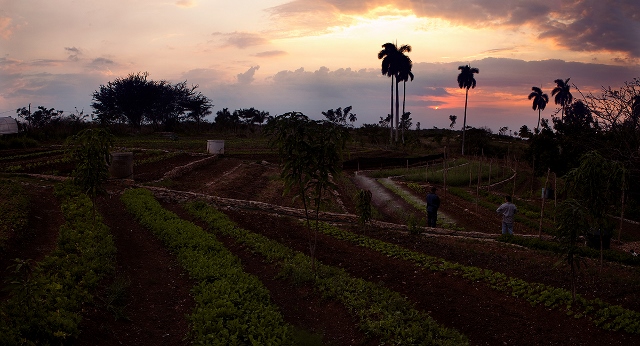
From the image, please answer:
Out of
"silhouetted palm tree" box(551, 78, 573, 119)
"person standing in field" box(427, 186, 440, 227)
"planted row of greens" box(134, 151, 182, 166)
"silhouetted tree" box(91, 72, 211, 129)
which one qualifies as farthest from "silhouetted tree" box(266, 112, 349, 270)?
"silhouetted palm tree" box(551, 78, 573, 119)

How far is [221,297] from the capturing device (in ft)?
28.6

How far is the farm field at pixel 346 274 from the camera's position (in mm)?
8148

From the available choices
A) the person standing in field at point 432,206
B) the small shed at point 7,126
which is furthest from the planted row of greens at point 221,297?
the small shed at point 7,126

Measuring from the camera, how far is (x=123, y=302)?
8953mm

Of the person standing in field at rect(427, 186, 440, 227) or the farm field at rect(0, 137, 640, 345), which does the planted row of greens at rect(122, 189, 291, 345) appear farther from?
the person standing in field at rect(427, 186, 440, 227)

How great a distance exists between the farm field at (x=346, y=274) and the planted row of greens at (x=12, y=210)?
0.23m

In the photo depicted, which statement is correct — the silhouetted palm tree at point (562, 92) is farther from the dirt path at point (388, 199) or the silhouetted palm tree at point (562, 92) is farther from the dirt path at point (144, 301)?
the dirt path at point (144, 301)

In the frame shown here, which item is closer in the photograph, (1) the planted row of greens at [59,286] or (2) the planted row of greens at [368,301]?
(1) the planted row of greens at [59,286]

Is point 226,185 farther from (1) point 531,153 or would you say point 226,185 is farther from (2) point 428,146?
(2) point 428,146

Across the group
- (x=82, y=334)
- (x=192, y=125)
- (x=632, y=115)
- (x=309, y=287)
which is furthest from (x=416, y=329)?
(x=192, y=125)

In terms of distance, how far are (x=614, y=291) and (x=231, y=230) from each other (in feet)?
34.0

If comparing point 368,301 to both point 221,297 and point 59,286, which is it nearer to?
point 221,297

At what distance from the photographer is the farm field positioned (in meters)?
8.15

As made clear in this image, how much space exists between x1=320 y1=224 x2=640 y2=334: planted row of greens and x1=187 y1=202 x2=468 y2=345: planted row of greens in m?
2.56
